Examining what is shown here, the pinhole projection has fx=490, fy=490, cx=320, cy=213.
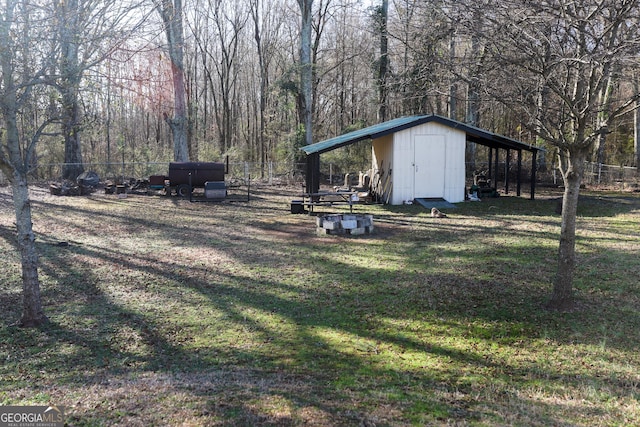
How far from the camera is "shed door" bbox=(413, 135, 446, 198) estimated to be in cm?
1759

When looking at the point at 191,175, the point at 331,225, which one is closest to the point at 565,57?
the point at 331,225

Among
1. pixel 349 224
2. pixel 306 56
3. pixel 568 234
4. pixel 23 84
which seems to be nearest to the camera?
pixel 23 84

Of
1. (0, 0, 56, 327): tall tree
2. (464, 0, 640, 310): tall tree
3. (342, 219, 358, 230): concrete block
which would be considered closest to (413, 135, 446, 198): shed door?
(342, 219, 358, 230): concrete block

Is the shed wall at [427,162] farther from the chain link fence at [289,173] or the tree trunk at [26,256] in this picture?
the tree trunk at [26,256]

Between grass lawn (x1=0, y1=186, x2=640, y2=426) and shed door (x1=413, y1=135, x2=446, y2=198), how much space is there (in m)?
6.24

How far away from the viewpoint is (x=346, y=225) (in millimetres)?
11875

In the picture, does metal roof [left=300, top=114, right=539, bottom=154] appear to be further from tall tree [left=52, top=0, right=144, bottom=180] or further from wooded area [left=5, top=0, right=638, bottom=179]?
tall tree [left=52, top=0, right=144, bottom=180]

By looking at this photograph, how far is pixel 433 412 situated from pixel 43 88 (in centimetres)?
584

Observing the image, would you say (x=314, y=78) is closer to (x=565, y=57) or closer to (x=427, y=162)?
(x=427, y=162)

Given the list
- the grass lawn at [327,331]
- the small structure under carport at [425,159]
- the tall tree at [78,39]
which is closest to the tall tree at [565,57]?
the grass lawn at [327,331]

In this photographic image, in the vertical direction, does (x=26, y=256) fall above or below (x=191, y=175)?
below

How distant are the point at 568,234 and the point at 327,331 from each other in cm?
332

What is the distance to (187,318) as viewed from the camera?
6.30 meters

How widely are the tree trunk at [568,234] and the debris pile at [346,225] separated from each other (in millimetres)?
5899
